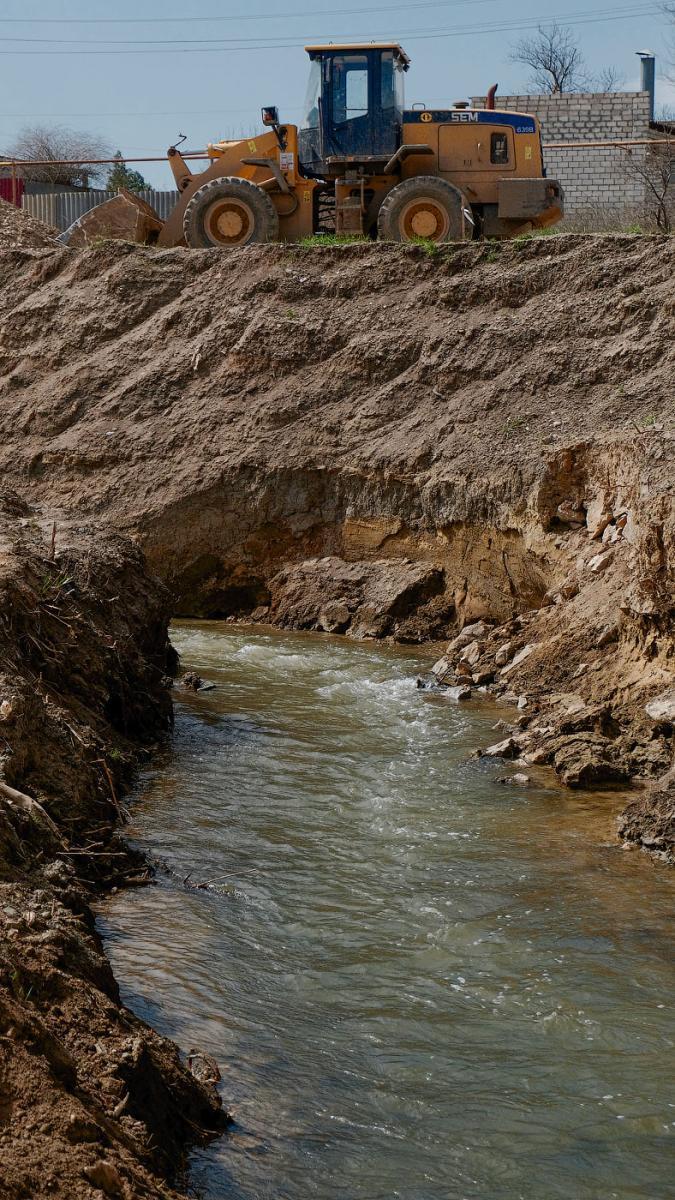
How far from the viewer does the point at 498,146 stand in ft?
58.6

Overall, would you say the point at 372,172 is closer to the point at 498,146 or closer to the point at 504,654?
the point at 498,146

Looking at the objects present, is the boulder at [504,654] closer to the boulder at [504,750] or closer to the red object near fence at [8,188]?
the boulder at [504,750]

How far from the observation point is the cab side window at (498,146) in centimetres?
1784

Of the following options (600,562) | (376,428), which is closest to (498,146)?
(376,428)

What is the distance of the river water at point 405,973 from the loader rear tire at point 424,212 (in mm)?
10735

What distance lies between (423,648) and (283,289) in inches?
256

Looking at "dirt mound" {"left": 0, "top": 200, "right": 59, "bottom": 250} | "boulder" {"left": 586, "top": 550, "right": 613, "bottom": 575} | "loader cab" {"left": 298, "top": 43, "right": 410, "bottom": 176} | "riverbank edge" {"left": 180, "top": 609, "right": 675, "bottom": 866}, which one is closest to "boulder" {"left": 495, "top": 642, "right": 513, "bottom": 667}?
"riverbank edge" {"left": 180, "top": 609, "right": 675, "bottom": 866}

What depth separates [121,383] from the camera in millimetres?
17328

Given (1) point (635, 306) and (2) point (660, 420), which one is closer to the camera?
(2) point (660, 420)

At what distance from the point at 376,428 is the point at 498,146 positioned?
18.3 feet

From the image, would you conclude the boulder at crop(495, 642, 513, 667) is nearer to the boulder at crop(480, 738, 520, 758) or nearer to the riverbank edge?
the riverbank edge

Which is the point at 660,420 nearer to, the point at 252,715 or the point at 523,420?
the point at 523,420

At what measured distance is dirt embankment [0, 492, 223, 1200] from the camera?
11.5ft

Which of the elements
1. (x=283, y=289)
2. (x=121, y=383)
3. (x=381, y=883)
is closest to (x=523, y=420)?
(x=283, y=289)
